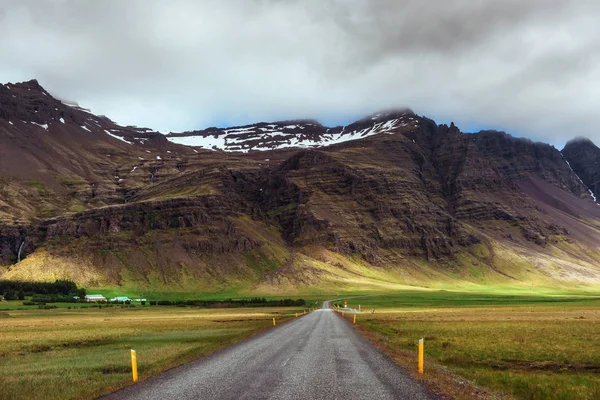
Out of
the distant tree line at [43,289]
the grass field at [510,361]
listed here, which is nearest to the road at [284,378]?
the grass field at [510,361]

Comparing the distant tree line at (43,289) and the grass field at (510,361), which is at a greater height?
the grass field at (510,361)

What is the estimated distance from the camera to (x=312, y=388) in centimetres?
1744

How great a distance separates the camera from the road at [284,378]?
16.5 metres

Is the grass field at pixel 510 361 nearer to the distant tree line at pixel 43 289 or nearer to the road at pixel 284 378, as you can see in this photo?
the road at pixel 284 378

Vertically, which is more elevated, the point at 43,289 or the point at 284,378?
the point at 284,378

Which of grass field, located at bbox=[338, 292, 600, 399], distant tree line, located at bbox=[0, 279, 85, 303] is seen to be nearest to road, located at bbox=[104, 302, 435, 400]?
grass field, located at bbox=[338, 292, 600, 399]

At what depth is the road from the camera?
54.2 ft

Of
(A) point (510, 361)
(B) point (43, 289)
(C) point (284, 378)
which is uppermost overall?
(C) point (284, 378)

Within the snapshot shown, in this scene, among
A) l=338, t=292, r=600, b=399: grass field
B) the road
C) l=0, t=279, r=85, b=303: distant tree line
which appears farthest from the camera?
l=0, t=279, r=85, b=303: distant tree line

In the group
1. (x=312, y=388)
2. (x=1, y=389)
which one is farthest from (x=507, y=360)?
(x=1, y=389)

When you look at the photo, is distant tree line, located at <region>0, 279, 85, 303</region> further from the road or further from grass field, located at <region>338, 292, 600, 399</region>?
grass field, located at <region>338, 292, 600, 399</region>

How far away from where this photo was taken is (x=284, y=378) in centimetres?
1936

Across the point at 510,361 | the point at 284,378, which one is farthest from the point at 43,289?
the point at 510,361

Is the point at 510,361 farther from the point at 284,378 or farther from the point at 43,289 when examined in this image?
the point at 43,289
